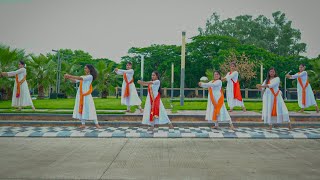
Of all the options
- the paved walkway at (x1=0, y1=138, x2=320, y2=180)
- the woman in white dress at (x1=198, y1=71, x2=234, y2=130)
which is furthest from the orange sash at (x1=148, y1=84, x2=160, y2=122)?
the paved walkway at (x1=0, y1=138, x2=320, y2=180)

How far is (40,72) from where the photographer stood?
26.9 metres

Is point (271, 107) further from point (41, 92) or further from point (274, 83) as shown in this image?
point (41, 92)

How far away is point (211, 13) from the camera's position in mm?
61000

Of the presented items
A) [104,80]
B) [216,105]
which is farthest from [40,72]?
[216,105]

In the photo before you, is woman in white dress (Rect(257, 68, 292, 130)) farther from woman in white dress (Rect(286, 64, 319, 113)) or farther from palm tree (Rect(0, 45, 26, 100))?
palm tree (Rect(0, 45, 26, 100))

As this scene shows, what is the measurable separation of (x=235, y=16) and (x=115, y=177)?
63.0 metres

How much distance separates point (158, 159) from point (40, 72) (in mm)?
23817

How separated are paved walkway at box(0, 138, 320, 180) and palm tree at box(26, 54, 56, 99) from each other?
67.0ft

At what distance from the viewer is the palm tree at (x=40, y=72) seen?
26.6m

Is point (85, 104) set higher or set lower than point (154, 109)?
higher

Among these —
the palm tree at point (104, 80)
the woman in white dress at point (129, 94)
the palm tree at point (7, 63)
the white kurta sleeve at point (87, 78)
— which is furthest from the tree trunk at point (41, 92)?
the white kurta sleeve at point (87, 78)

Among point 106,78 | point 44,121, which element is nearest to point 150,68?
point 106,78

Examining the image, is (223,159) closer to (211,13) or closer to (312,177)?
(312,177)

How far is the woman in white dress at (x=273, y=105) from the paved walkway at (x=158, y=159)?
5.93ft
